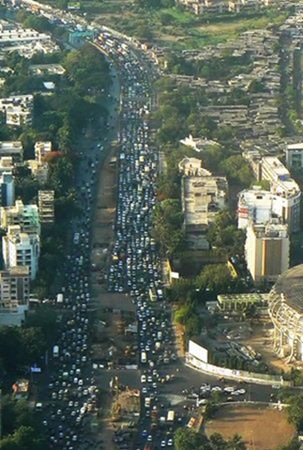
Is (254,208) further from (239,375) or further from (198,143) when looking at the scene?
(239,375)

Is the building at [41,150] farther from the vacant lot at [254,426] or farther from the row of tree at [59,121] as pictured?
the vacant lot at [254,426]

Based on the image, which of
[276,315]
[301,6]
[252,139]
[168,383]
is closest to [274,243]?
[276,315]

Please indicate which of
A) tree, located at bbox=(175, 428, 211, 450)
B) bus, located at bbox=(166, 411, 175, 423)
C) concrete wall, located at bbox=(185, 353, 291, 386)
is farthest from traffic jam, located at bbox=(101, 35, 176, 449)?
concrete wall, located at bbox=(185, 353, 291, 386)

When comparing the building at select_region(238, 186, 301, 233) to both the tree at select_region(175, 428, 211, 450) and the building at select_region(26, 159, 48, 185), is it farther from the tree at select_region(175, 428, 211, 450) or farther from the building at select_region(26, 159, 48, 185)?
the tree at select_region(175, 428, 211, 450)

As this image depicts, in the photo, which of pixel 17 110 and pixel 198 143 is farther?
pixel 17 110

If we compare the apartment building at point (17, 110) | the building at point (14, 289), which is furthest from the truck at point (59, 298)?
the apartment building at point (17, 110)

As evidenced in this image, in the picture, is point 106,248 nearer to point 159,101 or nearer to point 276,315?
point 276,315

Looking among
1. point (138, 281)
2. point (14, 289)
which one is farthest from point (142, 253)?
point (14, 289)
